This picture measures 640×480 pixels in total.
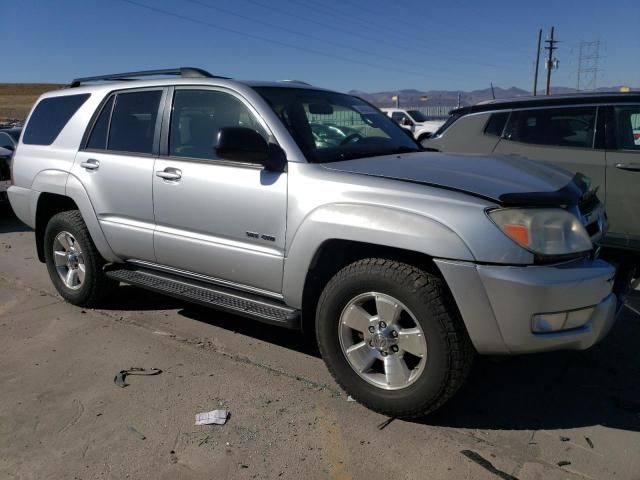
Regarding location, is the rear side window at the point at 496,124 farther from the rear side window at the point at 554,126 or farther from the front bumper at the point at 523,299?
the front bumper at the point at 523,299

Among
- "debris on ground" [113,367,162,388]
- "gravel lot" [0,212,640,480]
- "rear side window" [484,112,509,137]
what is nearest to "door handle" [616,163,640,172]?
"rear side window" [484,112,509,137]

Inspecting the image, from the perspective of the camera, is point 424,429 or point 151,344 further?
point 151,344

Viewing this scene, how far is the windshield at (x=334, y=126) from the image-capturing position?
348 cm

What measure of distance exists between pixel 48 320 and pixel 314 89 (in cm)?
287

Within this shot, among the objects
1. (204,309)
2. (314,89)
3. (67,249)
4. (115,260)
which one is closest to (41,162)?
(67,249)

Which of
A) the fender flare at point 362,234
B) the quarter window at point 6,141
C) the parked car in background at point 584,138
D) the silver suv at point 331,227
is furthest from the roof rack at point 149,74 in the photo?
the quarter window at point 6,141

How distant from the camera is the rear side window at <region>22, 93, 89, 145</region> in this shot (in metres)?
4.75

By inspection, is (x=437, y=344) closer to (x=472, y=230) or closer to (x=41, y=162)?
(x=472, y=230)

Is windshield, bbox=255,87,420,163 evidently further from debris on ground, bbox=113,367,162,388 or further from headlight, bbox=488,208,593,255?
debris on ground, bbox=113,367,162,388

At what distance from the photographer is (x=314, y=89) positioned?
417cm

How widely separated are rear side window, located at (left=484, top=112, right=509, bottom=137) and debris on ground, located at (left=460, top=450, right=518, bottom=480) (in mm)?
4028

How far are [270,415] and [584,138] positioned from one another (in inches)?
166

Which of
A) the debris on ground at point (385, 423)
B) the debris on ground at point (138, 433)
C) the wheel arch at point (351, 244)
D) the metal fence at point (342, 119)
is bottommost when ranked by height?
the debris on ground at point (138, 433)

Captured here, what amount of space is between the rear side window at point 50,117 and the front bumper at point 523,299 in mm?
3604
